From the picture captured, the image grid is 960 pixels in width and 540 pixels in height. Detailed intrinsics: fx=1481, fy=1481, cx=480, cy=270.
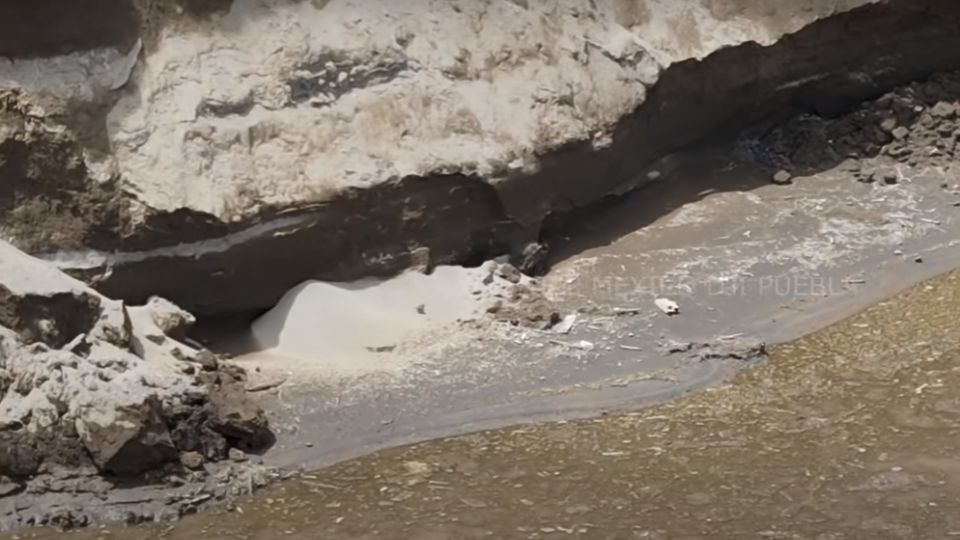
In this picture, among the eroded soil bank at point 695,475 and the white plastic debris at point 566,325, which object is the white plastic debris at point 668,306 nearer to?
the white plastic debris at point 566,325

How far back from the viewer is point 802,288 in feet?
15.3

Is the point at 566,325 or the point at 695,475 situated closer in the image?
the point at 695,475

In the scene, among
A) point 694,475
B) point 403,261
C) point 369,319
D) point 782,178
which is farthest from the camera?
point 782,178

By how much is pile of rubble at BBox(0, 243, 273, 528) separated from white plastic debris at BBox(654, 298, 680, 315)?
1330 millimetres

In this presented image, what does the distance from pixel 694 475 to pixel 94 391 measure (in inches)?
57.4

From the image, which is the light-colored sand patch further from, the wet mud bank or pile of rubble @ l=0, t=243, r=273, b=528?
pile of rubble @ l=0, t=243, r=273, b=528

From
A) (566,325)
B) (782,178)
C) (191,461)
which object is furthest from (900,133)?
(191,461)

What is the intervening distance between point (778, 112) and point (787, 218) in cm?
69

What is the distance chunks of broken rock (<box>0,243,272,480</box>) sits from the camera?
11.5ft

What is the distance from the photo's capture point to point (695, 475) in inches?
139

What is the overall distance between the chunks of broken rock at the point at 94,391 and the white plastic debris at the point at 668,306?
134 centimetres

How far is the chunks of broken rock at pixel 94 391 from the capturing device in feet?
11.5

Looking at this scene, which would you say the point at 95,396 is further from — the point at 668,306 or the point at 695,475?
the point at 668,306

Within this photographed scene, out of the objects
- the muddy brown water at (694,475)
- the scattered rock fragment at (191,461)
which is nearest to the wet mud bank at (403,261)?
the scattered rock fragment at (191,461)
